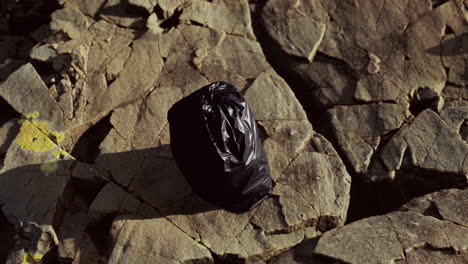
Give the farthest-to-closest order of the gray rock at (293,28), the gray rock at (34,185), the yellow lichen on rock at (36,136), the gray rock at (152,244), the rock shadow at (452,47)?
the gray rock at (293,28) < the rock shadow at (452,47) < the yellow lichen on rock at (36,136) < the gray rock at (34,185) < the gray rock at (152,244)

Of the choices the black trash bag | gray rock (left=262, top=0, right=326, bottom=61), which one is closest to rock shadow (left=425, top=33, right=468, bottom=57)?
gray rock (left=262, top=0, right=326, bottom=61)

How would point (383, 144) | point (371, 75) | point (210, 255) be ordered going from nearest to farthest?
point (210, 255), point (383, 144), point (371, 75)

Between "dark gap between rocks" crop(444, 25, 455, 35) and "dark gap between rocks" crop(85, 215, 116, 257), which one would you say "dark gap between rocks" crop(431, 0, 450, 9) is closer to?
"dark gap between rocks" crop(444, 25, 455, 35)

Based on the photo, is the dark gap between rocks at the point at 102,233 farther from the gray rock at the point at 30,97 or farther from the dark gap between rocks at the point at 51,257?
the gray rock at the point at 30,97

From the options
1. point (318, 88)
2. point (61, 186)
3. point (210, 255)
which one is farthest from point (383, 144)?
point (61, 186)

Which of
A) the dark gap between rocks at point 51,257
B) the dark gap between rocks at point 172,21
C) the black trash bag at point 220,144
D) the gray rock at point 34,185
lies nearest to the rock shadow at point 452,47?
the black trash bag at point 220,144

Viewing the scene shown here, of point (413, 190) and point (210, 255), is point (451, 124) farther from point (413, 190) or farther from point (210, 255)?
point (210, 255)
